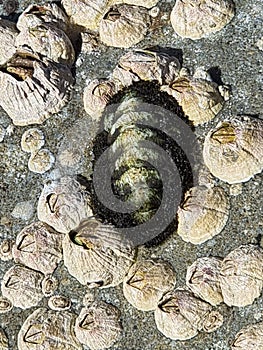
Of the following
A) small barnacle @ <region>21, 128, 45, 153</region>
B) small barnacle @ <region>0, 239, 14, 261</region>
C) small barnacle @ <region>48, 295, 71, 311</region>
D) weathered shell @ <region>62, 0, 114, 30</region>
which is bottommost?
small barnacle @ <region>48, 295, 71, 311</region>

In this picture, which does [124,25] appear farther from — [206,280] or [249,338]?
[249,338]

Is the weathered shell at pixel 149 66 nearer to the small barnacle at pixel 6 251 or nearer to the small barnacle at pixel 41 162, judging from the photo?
the small barnacle at pixel 41 162

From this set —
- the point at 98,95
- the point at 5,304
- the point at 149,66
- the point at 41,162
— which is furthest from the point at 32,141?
the point at 5,304

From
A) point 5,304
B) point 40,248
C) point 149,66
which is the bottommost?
point 5,304

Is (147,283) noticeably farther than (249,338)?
Yes

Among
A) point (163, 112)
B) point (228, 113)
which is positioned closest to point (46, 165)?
point (163, 112)

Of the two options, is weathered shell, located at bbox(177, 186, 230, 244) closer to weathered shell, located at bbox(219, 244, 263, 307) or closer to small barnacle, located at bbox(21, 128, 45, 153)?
weathered shell, located at bbox(219, 244, 263, 307)

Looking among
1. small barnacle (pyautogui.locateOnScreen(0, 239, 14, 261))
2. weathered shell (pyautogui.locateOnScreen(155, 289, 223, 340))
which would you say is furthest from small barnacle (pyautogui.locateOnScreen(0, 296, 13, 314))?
weathered shell (pyautogui.locateOnScreen(155, 289, 223, 340))

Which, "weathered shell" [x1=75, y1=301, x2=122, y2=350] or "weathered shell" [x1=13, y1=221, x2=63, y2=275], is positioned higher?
"weathered shell" [x1=13, y1=221, x2=63, y2=275]
